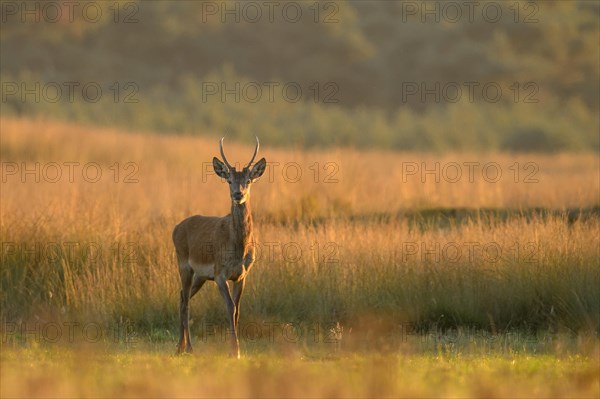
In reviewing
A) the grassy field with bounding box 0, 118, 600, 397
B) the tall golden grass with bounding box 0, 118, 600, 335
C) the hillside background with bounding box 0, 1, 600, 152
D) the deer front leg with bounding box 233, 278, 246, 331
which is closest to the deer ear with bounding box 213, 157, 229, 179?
the deer front leg with bounding box 233, 278, 246, 331

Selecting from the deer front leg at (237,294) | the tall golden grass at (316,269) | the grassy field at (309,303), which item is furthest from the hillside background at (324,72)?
the deer front leg at (237,294)

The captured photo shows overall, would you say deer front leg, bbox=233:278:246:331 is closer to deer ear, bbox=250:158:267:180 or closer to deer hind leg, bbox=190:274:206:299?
deer hind leg, bbox=190:274:206:299

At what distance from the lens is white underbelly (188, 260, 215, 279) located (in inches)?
507

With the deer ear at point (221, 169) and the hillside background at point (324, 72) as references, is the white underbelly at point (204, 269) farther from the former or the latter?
the hillside background at point (324, 72)

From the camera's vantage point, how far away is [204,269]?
13.0 metres

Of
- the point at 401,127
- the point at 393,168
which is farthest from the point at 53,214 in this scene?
the point at 401,127

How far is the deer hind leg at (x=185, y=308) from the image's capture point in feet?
42.2

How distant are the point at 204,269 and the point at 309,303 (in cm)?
255

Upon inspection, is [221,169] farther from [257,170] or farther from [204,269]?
[204,269]

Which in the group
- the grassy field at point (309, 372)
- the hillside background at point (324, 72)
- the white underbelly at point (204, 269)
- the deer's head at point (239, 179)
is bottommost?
the grassy field at point (309, 372)

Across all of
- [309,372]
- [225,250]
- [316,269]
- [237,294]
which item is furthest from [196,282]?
[309,372]

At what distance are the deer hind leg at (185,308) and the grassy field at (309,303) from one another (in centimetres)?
26

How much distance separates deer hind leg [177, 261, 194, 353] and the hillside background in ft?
88.4

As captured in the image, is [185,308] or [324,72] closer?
[185,308]
